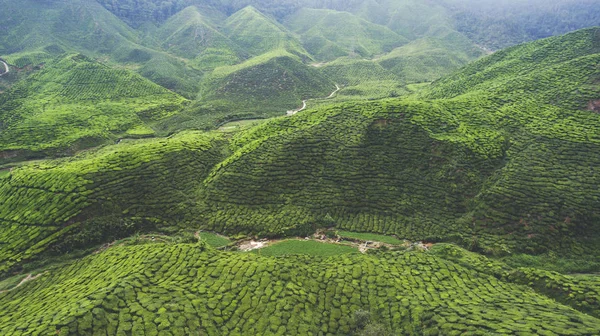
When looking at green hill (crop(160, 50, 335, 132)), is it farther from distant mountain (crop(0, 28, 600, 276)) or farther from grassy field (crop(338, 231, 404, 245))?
grassy field (crop(338, 231, 404, 245))

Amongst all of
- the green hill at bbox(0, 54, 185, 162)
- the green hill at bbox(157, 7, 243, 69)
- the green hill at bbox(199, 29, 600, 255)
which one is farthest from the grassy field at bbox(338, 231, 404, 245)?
the green hill at bbox(157, 7, 243, 69)

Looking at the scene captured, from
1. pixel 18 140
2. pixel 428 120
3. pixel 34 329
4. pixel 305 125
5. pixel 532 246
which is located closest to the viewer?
pixel 34 329

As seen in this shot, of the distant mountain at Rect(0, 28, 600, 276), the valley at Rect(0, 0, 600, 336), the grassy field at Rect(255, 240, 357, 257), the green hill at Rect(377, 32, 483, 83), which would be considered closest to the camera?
the valley at Rect(0, 0, 600, 336)

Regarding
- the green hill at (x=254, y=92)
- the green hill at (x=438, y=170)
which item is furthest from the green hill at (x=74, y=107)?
the green hill at (x=438, y=170)

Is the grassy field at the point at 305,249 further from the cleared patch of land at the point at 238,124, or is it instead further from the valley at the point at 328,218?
the cleared patch of land at the point at 238,124

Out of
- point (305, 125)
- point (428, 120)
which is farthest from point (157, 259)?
point (428, 120)

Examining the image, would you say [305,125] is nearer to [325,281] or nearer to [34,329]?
[325,281]

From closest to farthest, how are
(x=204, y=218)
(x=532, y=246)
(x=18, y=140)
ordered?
(x=532, y=246)
(x=204, y=218)
(x=18, y=140)
